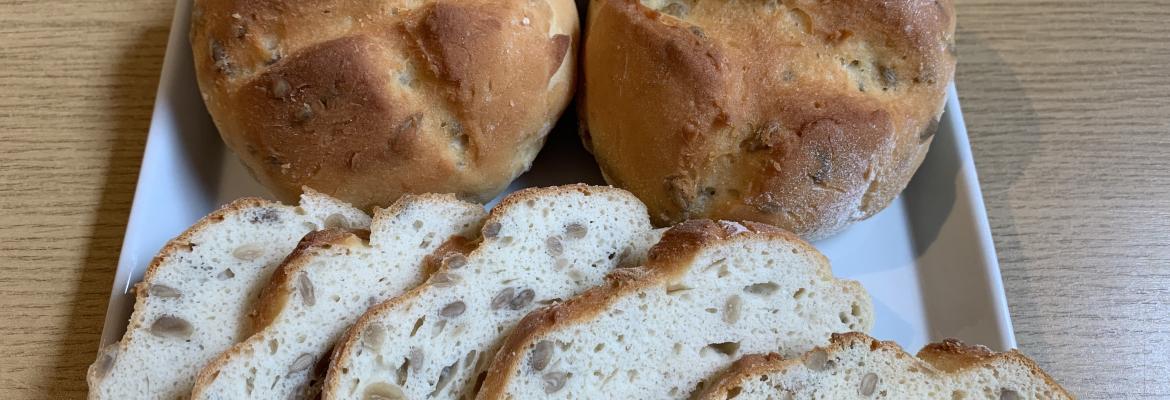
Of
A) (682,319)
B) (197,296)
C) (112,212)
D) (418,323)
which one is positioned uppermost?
(682,319)

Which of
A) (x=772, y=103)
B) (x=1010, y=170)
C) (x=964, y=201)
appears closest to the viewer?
(x=772, y=103)

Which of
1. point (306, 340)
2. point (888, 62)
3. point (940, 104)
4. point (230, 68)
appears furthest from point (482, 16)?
point (940, 104)

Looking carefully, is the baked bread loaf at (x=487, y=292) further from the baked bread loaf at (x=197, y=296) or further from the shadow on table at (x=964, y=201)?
the shadow on table at (x=964, y=201)

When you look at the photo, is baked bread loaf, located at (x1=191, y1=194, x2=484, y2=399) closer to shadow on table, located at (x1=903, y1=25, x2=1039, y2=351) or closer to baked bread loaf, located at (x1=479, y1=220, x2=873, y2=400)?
baked bread loaf, located at (x1=479, y1=220, x2=873, y2=400)

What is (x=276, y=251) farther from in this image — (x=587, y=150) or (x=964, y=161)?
(x=964, y=161)

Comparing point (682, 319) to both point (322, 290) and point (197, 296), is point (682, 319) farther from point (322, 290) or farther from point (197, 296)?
point (197, 296)

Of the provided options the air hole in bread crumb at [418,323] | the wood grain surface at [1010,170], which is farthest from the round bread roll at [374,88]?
the wood grain surface at [1010,170]

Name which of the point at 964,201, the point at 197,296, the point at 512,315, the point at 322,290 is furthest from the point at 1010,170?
the point at 197,296
